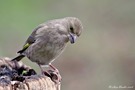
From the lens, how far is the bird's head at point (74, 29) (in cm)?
778

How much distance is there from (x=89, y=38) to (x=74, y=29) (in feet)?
18.9

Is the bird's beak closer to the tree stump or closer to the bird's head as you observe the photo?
the bird's head

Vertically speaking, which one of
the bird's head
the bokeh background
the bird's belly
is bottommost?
the bokeh background

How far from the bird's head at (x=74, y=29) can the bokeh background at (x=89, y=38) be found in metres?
3.33

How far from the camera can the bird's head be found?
7781 millimetres

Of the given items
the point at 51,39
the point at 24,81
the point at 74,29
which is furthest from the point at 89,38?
the point at 24,81

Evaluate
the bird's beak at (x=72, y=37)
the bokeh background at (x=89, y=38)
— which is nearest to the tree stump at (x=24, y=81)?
the bird's beak at (x=72, y=37)

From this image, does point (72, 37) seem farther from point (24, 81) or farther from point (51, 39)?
point (24, 81)

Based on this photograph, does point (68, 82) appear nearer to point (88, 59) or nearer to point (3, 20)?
point (88, 59)

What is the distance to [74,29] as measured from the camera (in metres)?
7.84

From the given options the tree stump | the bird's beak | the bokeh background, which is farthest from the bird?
the bokeh background

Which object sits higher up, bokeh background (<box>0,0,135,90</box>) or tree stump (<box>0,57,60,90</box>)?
tree stump (<box>0,57,60,90</box>)

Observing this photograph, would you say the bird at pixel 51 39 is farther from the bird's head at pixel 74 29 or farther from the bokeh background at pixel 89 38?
the bokeh background at pixel 89 38

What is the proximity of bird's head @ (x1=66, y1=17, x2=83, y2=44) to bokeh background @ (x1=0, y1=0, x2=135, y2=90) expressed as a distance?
10.9ft
